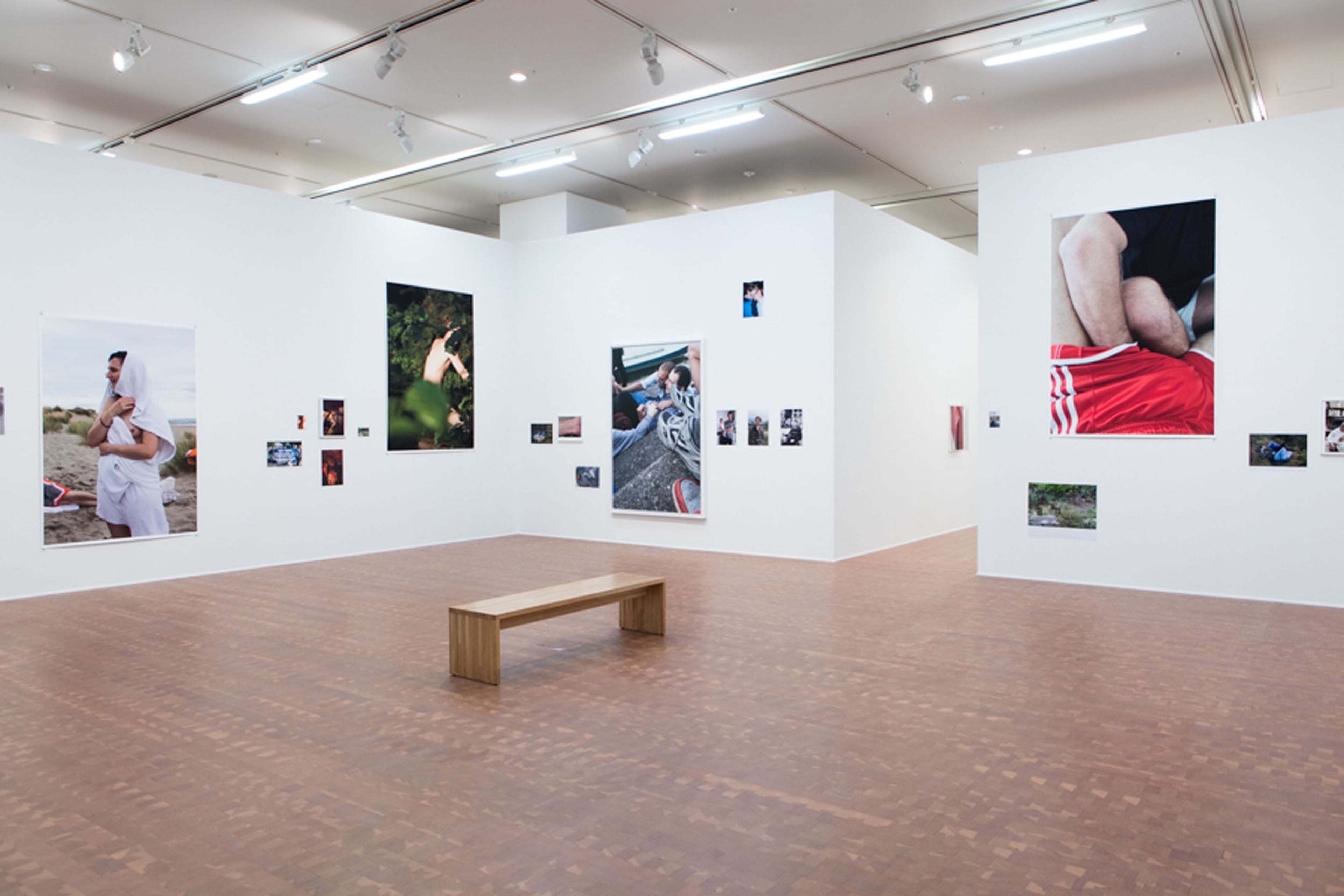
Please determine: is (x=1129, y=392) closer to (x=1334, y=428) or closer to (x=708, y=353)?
(x=1334, y=428)

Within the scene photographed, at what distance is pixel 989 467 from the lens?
1045 centimetres

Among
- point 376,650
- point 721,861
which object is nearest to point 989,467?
point 376,650

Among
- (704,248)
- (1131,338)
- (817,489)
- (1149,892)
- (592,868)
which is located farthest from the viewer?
(704,248)

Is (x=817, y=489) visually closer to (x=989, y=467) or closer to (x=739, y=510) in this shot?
(x=739, y=510)

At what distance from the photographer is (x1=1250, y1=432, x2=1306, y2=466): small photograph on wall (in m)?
8.76

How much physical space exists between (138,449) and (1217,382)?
1145cm

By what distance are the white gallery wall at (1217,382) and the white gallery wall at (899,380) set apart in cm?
113

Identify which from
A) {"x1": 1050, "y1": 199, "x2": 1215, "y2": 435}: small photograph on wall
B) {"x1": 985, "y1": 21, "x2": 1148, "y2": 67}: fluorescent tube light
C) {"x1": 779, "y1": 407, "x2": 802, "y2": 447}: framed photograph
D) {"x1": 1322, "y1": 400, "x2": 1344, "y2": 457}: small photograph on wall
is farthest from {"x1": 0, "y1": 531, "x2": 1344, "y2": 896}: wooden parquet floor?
{"x1": 985, "y1": 21, "x2": 1148, "y2": 67}: fluorescent tube light

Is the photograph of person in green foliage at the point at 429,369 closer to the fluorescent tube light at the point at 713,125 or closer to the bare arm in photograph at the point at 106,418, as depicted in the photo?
the bare arm in photograph at the point at 106,418

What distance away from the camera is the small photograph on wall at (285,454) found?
1151cm

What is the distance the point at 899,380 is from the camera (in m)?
13.4


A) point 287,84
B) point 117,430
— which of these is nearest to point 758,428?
point 287,84

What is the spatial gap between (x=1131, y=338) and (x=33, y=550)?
11.6 m

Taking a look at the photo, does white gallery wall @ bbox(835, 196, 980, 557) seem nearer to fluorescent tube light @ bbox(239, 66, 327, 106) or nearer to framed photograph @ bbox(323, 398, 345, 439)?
fluorescent tube light @ bbox(239, 66, 327, 106)
